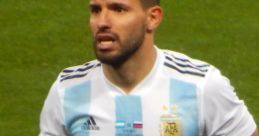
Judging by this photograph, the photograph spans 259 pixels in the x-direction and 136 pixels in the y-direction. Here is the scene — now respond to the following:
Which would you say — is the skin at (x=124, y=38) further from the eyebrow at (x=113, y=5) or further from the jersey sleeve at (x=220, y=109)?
the jersey sleeve at (x=220, y=109)

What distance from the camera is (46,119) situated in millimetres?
6348

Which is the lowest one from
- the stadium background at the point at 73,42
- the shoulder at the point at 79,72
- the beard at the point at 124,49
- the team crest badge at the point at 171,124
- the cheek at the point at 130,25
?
the stadium background at the point at 73,42

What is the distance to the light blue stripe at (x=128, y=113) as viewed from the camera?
622 centimetres

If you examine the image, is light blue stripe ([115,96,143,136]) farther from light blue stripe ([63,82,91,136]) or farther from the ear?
the ear

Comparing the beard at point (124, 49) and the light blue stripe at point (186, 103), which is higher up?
the beard at point (124, 49)

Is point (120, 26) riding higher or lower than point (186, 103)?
higher

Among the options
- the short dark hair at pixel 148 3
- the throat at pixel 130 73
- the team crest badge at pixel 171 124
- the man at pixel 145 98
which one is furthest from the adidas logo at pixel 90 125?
the short dark hair at pixel 148 3

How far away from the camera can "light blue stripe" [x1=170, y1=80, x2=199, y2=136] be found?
6.15 meters

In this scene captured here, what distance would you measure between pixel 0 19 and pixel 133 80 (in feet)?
29.2

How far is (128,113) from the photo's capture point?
Result: 629 cm

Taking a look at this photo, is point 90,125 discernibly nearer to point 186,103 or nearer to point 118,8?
point 186,103

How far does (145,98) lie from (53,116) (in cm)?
55

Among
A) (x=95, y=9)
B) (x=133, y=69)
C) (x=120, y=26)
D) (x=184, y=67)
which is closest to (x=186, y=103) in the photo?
(x=184, y=67)

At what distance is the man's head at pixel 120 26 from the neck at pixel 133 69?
0.26 ft
